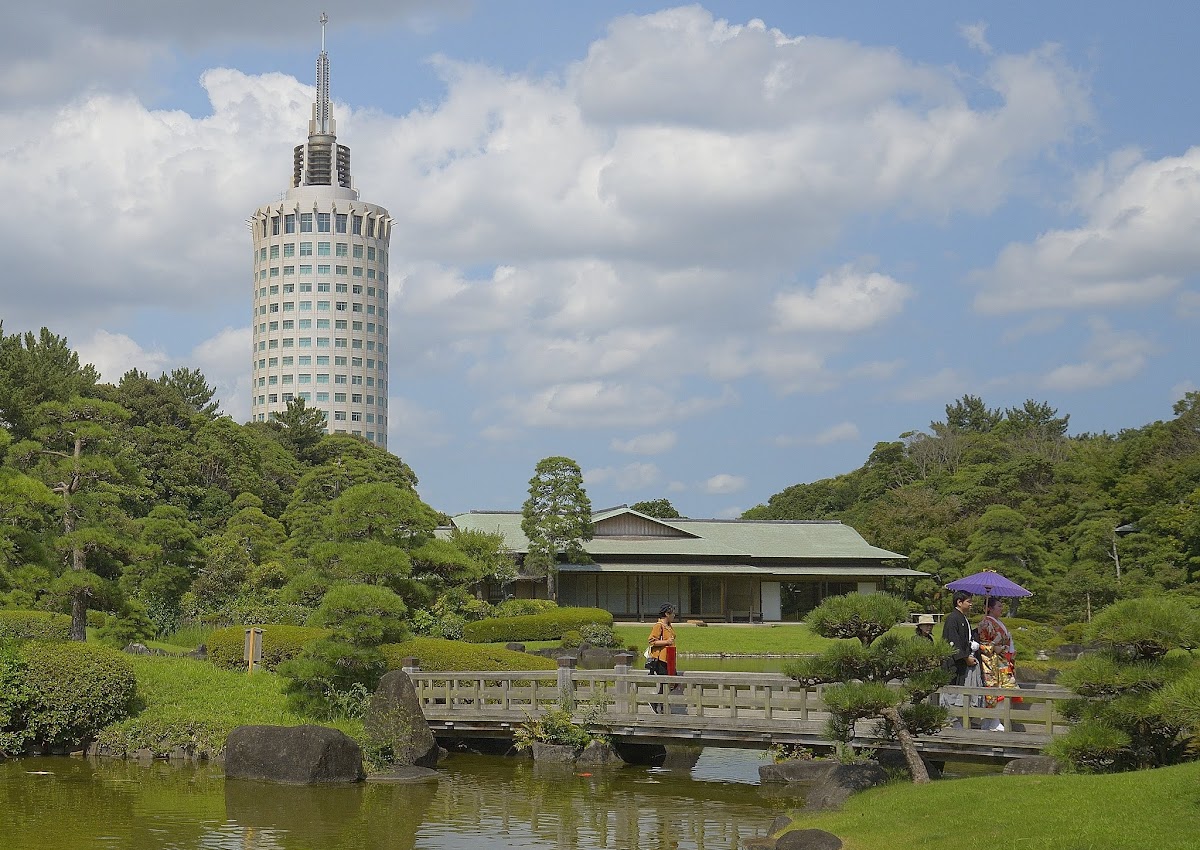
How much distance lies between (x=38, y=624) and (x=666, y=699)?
15638 mm

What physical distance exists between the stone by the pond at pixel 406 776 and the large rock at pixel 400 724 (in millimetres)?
374

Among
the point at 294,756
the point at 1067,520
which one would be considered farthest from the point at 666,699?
the point at 1067,520

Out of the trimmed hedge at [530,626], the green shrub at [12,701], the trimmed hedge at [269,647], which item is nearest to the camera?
the green shrub at [12,701]

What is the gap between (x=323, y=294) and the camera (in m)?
145

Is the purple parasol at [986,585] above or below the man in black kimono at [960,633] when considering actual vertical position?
above

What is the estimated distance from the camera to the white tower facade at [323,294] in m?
145

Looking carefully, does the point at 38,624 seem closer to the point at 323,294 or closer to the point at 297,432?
the point at 297,432

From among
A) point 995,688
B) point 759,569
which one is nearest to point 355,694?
point 995,688

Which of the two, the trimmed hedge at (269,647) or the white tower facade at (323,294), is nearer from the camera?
the trimmed hedge at (269,647)

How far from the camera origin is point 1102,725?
13906 millimetres

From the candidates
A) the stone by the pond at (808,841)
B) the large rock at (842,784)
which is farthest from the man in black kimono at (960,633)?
the stone by the pond at (808,841)

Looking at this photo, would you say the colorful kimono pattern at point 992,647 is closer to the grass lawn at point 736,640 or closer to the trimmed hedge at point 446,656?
the trimmed hedge at point 446,656

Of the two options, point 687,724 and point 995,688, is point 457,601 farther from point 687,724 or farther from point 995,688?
point 995,688

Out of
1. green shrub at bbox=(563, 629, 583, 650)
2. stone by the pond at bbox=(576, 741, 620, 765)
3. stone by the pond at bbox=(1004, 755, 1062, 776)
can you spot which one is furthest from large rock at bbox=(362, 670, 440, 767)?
green shrub at bbox=(563, 629, 583, 650)
